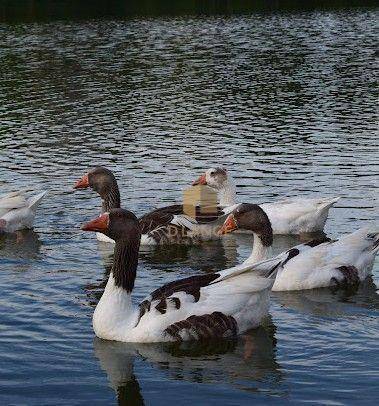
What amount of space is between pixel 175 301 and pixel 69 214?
935 centimetres

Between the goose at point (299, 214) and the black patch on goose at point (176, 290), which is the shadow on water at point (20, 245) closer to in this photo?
the goose at point (299, 214)

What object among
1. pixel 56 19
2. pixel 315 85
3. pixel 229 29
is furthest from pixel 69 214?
pixel 56 19

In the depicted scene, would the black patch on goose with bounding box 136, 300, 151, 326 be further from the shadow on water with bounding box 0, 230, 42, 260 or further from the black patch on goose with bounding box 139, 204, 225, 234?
the black patch on goose with bounding box 139, 204, 225, 234

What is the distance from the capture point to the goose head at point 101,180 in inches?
881

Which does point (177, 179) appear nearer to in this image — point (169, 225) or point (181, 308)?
point (169, 225)

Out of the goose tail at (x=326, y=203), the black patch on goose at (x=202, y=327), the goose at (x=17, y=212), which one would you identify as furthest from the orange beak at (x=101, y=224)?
the goose tail at (x=326, y=203)

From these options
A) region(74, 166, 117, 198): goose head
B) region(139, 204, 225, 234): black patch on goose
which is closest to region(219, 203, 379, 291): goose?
region(139, 204, 225, 234): black patch on goose

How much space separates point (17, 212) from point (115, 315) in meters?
7.93

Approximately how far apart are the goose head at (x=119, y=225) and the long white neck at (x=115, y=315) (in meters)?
0.83

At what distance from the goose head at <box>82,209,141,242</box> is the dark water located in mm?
1627

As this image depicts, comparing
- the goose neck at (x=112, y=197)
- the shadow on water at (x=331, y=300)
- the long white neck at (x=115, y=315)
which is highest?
the goose neck at (x=112, y=197)

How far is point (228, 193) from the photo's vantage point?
Answer: 916 inches

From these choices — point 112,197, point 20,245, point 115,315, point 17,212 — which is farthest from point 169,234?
point 115,315

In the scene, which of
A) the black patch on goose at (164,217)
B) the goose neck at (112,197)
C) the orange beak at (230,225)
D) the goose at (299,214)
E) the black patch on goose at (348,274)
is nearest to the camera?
the black patch on goose at (348,274)
